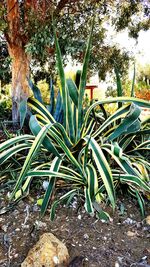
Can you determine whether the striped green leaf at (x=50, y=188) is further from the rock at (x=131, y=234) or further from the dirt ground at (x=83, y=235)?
the rock at (x=131, y=234)

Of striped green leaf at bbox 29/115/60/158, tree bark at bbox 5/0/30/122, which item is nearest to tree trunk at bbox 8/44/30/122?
tree bark at bbox 5/0/30/122

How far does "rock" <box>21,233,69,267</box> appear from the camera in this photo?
3.72 feet

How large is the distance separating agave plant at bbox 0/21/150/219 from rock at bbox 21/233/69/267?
0.68 ft

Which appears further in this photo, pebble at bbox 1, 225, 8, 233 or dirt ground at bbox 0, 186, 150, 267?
pebble at bbox 1, 225, 8, 233

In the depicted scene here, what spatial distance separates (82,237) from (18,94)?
3013 millimetres

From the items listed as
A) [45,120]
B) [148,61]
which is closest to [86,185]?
[45,120]

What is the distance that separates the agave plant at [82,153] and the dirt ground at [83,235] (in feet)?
0.20

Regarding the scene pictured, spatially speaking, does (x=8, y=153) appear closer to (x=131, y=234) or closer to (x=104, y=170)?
(x=104, y=170)

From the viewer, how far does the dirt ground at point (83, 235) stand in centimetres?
121

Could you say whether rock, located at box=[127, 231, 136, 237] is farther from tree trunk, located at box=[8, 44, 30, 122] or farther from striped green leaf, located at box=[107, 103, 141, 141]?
tree trunk, located at box=[8, 44, 30, 122]

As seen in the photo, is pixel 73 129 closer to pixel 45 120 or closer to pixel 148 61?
pixel 45 120

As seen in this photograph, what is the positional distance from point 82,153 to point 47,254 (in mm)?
618

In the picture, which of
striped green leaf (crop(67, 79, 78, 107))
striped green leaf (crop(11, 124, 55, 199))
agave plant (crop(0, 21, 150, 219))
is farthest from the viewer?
striped green leaf (crop(67, 79, 78, 107))

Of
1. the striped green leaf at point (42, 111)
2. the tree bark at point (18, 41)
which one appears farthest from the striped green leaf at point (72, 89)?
the tree bark at point (18, 41)
